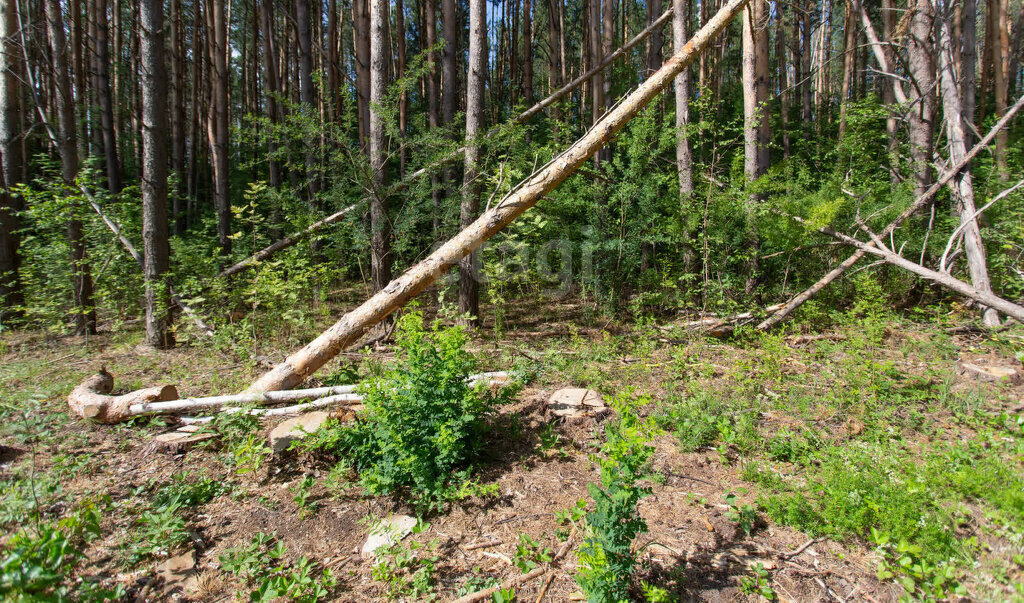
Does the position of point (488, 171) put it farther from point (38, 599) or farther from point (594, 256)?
point (38, 599)

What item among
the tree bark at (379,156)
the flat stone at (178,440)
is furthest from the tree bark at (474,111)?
the flat stone at (178,440)

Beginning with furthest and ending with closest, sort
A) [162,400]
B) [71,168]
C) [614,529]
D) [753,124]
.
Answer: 1. [71,168]
2. [753,124]
3. [162,400]
4. [614,529]

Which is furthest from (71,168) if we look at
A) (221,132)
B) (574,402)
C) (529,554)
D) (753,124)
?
(753,124)

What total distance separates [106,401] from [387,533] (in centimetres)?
277

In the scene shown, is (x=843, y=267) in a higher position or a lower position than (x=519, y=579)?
higher

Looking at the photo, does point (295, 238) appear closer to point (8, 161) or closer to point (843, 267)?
point (8, 161)

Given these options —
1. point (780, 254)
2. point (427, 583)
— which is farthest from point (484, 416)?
point (780, 254)

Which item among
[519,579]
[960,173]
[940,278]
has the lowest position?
[519,579]

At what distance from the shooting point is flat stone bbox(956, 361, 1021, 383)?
14.8 feet

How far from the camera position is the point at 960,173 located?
607 cm

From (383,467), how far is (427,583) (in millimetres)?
918

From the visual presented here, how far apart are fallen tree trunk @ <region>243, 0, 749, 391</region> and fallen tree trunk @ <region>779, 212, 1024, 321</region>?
2.43 meters

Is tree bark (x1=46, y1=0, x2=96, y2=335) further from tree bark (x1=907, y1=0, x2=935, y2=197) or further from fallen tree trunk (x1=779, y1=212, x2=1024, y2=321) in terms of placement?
tree bark (x1=907, y1=0, x2=935, y2=197)

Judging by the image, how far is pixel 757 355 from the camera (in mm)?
5391
